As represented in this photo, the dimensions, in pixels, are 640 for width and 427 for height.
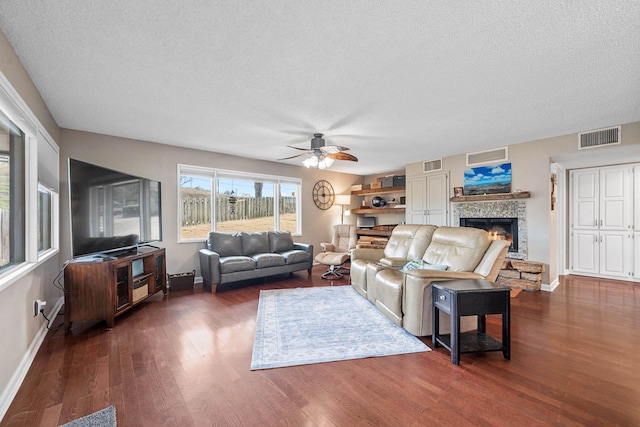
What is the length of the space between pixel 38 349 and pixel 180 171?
117 inches

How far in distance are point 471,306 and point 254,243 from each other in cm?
374

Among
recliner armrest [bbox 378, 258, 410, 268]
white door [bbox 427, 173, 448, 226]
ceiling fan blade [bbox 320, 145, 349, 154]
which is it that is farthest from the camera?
white door [bbox 427, 173, 448, 226]

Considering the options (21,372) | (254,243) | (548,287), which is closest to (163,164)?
(254,243)

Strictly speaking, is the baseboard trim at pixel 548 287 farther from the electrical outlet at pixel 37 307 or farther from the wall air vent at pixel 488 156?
the electrical outlet at pixel 37 307

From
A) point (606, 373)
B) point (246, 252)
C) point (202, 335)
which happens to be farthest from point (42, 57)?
point (606, 373)

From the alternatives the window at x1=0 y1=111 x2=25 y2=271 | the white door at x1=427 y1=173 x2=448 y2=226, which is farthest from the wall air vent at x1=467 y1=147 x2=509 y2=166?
the window at x1=0 y1=111 x2=25 y2=271

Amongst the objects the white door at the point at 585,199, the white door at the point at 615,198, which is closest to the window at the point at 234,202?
the white door at the point at 585,199

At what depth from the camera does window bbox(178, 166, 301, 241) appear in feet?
15.5

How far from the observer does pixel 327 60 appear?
2037 mm

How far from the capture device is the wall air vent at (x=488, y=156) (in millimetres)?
4539

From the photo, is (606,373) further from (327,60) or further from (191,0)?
(191,0)

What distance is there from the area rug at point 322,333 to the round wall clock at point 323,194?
3.17m

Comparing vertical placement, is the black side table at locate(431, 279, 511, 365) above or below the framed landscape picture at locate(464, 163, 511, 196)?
below

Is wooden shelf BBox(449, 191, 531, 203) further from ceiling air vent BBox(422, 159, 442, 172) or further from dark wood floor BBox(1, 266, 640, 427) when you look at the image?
dark wood floor BBox(1, 266, 640, 427)
